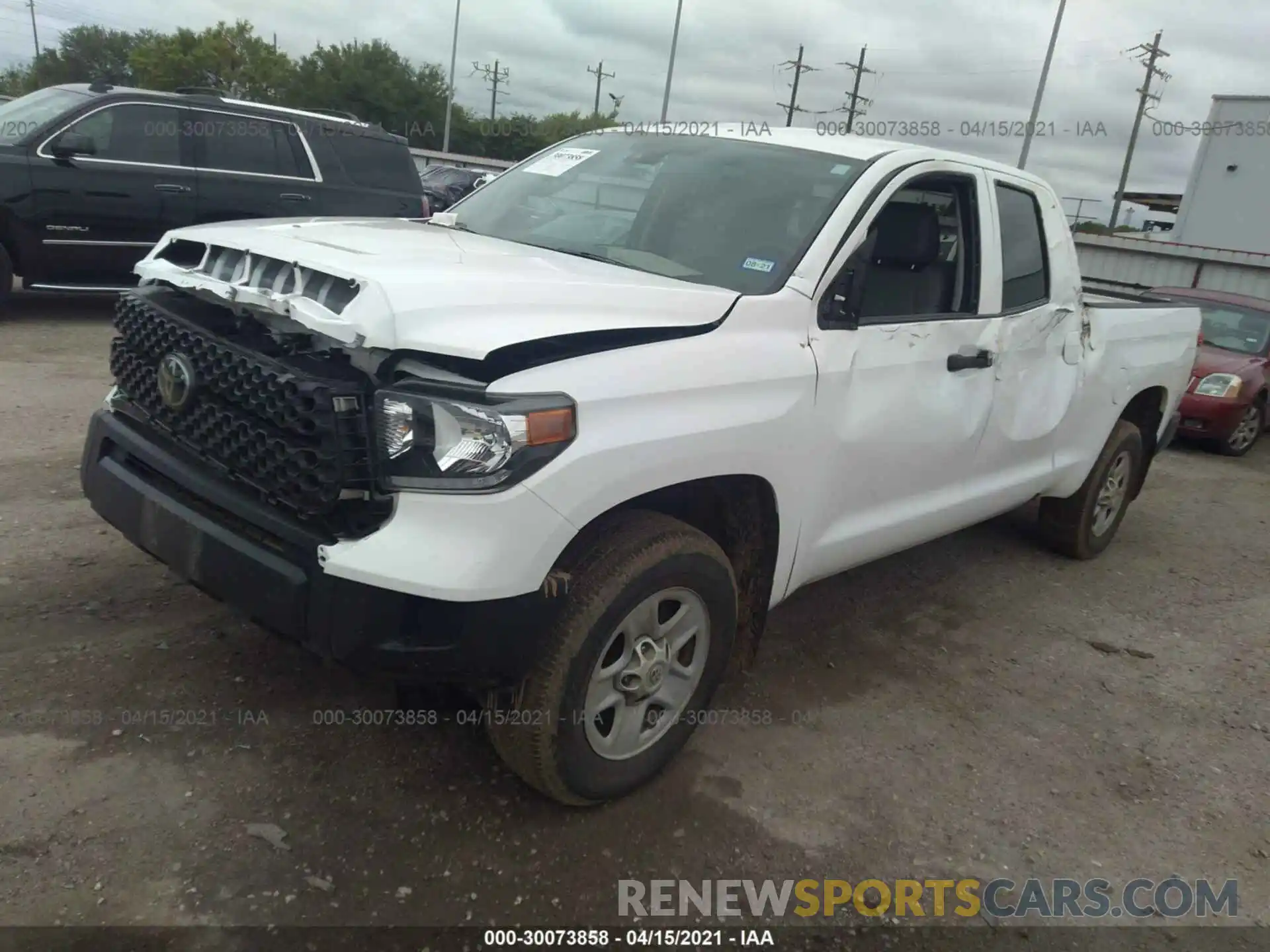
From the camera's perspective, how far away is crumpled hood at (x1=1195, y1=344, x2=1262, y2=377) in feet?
30.6

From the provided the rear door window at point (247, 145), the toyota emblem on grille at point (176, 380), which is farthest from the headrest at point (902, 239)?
the rear door window at point (247, 145)

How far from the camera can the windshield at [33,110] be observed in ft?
25.3

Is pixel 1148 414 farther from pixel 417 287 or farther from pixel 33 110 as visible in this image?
pixel 33 110

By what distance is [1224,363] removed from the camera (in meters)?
9.41

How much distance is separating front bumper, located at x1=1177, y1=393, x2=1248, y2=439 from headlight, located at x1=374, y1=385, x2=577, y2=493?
8.78 metres

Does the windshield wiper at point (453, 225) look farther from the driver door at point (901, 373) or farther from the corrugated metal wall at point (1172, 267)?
the corrugated metal wall at point (1172, 267)

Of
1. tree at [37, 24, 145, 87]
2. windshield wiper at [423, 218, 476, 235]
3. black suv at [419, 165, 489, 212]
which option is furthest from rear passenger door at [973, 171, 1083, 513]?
tree at [37, 24, 145, 87]

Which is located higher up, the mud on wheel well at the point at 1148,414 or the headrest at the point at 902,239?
the headrest at the point at 902,239

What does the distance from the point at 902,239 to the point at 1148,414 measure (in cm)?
297

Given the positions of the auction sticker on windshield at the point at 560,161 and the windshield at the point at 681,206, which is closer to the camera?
the windshield at the point at 681,206

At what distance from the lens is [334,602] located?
220 centimetres

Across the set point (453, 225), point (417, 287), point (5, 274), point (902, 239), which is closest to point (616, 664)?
point (417, 287)

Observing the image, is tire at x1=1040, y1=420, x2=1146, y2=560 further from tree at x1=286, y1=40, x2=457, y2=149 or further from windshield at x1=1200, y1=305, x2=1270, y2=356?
tree at x1=286, y1=40, x2=457, y2=149

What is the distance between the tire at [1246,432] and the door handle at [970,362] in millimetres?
6940
